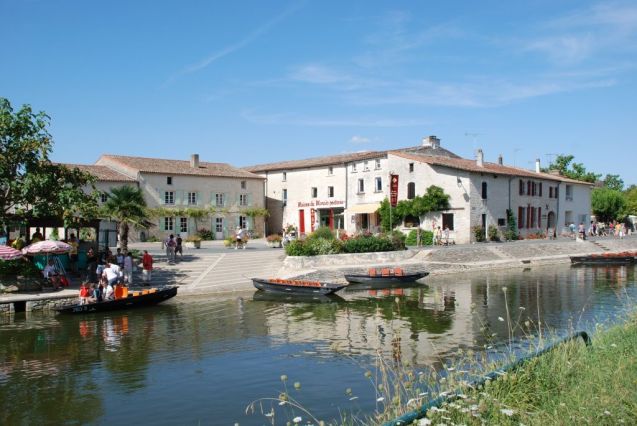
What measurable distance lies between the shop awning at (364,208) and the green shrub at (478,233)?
8332 millimetres

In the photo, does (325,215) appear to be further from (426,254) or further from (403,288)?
(403,288)

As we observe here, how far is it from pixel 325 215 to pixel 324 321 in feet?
113

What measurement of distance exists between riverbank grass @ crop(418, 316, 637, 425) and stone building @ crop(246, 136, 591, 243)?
36461mm

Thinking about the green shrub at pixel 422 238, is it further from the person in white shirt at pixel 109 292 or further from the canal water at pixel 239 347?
the person in white shirt at pixel 109 292

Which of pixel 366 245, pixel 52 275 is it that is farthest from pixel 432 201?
pixel 52 275

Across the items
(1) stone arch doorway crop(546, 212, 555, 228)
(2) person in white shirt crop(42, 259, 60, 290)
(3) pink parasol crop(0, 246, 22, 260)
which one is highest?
(1) stone arch doorway crop(546, 212, 555, 228)

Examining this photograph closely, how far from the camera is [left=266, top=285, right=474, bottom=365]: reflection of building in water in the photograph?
49.9ft

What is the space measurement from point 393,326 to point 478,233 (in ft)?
93.7

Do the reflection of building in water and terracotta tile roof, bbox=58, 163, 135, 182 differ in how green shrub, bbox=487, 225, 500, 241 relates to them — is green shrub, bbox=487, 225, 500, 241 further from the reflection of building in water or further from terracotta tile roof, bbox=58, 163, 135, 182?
terracotta tile roof, bbox=58, 163, 135, 182

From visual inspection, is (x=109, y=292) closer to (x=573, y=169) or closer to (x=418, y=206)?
(x=418, y=206)

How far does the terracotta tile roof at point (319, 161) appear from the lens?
50406 millimetres

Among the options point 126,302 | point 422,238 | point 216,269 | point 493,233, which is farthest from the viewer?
point 493,233

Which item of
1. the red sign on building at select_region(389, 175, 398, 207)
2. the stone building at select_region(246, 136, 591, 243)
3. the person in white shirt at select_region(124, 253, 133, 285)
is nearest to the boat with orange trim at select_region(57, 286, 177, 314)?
the person in white shirt at select_region(124, 253, 133, 285)

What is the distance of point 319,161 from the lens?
54688mm
